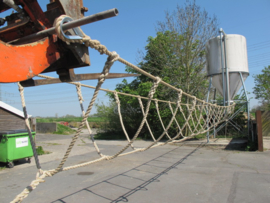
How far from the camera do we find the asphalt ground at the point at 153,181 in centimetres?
344

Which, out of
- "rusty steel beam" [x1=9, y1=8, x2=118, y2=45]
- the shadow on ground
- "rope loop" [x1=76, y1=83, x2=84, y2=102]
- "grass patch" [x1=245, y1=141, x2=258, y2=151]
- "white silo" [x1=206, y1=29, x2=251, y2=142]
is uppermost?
"white silo" [x1=206, y1=29, x2=251, y2=142]

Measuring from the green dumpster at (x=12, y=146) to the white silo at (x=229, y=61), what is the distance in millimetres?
7294

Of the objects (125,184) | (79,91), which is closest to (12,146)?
(125,184)

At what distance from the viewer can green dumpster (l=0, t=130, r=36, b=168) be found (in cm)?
577

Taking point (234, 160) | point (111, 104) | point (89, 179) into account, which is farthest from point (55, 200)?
point (111, 104)

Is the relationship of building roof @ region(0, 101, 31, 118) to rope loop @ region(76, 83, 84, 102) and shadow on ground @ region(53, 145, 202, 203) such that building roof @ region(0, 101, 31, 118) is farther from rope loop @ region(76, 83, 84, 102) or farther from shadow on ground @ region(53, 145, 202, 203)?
rope loop @ region(76, 83, 84, 102)

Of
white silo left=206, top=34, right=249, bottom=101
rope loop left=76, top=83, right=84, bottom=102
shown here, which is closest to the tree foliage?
white silo left=206, top=34, right=249, bottom=101

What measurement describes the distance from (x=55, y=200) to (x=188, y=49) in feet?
31.9

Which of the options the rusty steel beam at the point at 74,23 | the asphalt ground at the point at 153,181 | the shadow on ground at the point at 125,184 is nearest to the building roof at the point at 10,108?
the asphalt ground at the point at 153,181

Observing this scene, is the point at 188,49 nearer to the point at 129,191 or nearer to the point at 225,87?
the point at 225,87

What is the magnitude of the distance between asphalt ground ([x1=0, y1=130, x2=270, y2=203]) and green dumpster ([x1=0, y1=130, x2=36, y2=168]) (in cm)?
30

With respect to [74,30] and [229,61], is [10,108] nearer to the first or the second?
[74,30]

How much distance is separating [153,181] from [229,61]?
6564mm

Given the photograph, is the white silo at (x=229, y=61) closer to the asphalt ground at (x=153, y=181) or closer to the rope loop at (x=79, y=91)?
the asphalt ground at (x=153, y=181)
